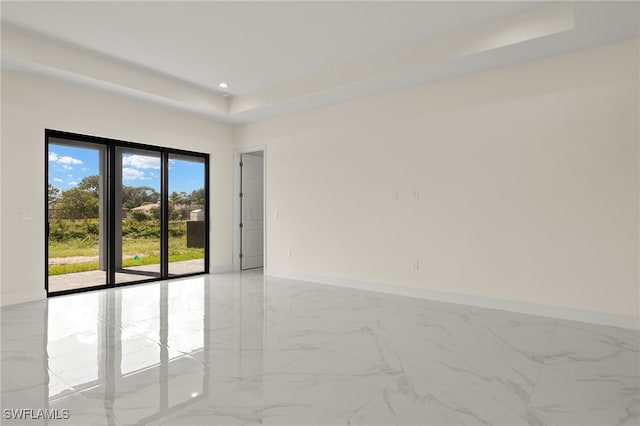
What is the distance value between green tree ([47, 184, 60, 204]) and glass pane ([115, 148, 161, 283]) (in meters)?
0.77

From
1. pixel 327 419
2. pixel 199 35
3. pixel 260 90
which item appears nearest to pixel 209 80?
pixel 260 90

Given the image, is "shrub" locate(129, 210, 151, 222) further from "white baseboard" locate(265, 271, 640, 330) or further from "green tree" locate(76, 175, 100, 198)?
"white baseboard" locate(265, 271, 640, 330)

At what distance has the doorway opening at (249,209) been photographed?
23.9 ft

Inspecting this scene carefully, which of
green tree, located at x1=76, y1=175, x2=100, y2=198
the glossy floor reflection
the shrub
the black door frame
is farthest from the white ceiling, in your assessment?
the glossy floor reflection

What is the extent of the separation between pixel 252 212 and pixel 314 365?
5056mm

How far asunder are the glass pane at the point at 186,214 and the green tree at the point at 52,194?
1.62 meters

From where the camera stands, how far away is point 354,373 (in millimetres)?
2613

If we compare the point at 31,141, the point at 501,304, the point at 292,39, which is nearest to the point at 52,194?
the point at 31,141

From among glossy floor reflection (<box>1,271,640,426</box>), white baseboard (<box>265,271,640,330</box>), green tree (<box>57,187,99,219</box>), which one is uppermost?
green tree (<box>57,187,99,219</box>)

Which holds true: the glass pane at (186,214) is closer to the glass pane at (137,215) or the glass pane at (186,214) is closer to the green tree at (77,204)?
the glass pane at (137,215)

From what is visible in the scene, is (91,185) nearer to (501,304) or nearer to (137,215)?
(137,215)

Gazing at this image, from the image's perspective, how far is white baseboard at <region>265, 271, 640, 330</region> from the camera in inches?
146

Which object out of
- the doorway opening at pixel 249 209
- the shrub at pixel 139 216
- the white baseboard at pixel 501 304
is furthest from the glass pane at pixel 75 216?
the white baseboard at pixel 501 304

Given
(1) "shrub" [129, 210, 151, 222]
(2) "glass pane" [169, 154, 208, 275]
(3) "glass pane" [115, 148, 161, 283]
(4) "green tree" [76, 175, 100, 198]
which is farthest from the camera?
(2) "glass pane" [169, 154, 208, 275]
